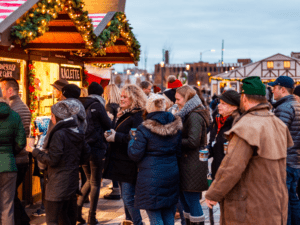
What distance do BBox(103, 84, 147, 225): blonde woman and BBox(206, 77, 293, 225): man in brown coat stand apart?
197cm

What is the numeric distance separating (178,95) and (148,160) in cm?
123

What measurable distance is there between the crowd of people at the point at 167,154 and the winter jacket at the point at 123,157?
14 millimetres

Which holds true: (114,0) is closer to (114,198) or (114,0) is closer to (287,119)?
(114,198)

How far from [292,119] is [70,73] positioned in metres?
5.49

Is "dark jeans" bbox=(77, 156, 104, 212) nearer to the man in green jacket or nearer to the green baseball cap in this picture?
the man in green jacket

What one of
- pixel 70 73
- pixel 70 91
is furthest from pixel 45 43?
pixel 70 91

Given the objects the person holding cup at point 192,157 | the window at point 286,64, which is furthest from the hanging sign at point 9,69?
the window at point 286,64

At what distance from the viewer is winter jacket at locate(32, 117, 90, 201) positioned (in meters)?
4.34

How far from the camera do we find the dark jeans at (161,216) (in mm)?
4438

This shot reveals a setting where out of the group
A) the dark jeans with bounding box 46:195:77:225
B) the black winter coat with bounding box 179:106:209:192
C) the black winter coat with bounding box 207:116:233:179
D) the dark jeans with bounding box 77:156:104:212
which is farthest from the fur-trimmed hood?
the dark jeans with bounding box 77:156:104:212

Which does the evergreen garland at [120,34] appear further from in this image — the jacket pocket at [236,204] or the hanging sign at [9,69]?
the jacket pocket at [236,204]

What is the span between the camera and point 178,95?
518 cm

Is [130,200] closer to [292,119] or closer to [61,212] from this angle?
[61,212]

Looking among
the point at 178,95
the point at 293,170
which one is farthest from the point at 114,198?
the point at 293,170
